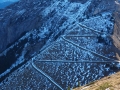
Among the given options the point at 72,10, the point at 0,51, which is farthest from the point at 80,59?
the point at 0,51

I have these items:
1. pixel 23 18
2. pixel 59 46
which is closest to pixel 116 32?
pixel 59 46

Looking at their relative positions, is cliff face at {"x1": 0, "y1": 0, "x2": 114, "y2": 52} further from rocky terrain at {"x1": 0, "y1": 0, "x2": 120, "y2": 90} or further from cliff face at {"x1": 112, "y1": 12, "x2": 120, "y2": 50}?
cliff face at {"x1": 112, "y1": 12, "x2": 120, "y2": 50}

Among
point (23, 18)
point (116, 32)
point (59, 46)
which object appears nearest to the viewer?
point (59, 46)

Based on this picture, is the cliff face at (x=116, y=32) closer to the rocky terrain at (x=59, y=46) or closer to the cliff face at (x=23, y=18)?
the rocky terrain at (x=59, y=46)

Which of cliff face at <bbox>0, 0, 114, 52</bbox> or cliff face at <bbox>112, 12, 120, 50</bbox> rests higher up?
cliff face at <bbox>112, 12, 120, 50</bbox>

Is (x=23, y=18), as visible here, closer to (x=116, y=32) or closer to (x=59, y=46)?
(x=59, y=46)

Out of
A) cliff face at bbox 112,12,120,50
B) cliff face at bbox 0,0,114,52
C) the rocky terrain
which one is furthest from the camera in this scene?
cliff face at bbox 0,0,114,52

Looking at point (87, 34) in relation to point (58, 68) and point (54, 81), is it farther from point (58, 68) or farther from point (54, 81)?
point (54, 81)

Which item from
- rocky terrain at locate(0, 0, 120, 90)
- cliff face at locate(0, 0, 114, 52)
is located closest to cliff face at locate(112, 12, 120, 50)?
rocky terrain at locate(0, 0, 120, 90)
